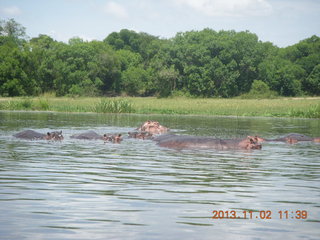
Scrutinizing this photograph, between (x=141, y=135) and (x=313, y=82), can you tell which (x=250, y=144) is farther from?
(x=313, y=82)

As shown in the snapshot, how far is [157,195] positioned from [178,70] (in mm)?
66138

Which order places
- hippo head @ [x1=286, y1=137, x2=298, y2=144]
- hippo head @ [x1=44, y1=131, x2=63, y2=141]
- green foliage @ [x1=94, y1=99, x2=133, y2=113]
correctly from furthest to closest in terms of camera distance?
green foliage @ [x1=94, y1=99, x2=133, y2=113] < hippo head @ [x1=286, y1=137, x2=298, y2=144] < hippo head @ [x1=44, y1=131, x2=63, y2=141]

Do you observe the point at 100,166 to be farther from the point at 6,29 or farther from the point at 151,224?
the point at 6,29

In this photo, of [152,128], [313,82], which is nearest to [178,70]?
[313,82]

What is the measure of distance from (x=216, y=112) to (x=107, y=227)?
33.7m

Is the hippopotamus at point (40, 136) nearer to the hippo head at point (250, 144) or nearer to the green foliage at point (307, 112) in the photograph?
the hippo head at point (250, 144)

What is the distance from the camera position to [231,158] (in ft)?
41.4

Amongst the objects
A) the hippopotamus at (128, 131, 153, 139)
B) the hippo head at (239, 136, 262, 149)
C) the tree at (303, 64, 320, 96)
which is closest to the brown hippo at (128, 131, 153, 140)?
the hippopotamus at (128, 131, 153, 139)

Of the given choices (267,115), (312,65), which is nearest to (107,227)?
(267,115)

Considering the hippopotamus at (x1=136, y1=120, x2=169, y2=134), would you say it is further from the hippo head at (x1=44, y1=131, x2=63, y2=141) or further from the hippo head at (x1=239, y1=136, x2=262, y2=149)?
the hippo head at (x1=239, y1=136, x2=262, y2=149)
